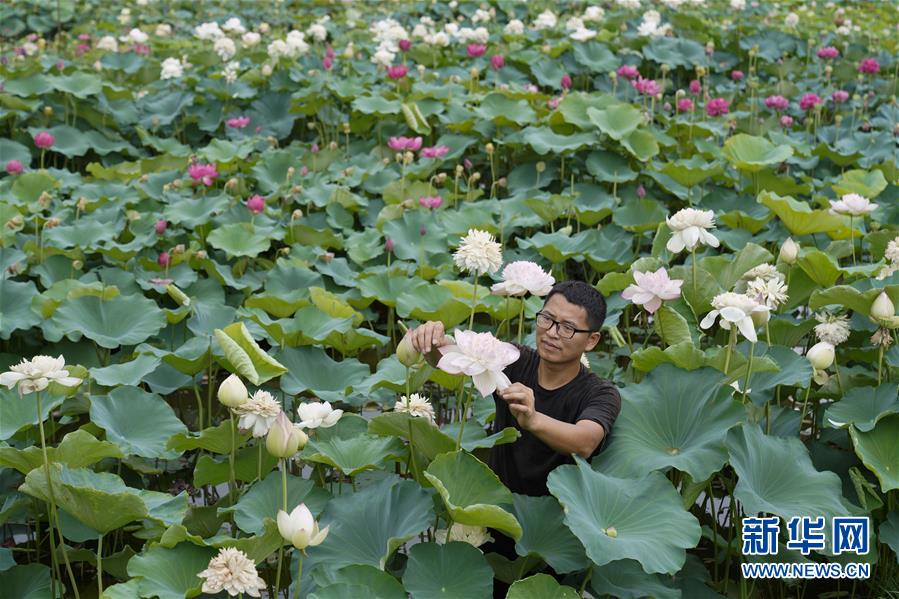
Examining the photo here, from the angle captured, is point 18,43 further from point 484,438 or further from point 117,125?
point 484,438

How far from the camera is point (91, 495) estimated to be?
2.05m

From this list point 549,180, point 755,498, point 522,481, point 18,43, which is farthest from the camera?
point 18,43

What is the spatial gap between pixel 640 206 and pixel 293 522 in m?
2.61

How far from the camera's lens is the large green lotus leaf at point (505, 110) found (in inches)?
192

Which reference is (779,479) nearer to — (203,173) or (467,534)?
(467,534)

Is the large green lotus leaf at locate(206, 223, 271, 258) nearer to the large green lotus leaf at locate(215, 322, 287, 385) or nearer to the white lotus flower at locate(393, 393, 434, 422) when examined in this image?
the large green lotus leaf at locate(215, 322, 287, 385)

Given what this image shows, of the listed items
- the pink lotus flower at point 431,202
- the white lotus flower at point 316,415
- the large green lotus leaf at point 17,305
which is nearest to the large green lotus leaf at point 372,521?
the white lotus flower at point 316,415

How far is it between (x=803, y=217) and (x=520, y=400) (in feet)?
6.91

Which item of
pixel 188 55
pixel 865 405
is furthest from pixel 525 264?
pixel 188 55

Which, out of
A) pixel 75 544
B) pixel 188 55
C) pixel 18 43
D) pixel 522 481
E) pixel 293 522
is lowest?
pixel 18 43

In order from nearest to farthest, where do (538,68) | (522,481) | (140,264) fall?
(522,481)
(140,264)
(538,68)

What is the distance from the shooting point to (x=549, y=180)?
4.62m

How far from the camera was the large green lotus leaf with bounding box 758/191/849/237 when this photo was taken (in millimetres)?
3611

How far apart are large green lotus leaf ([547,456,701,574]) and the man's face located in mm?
241
